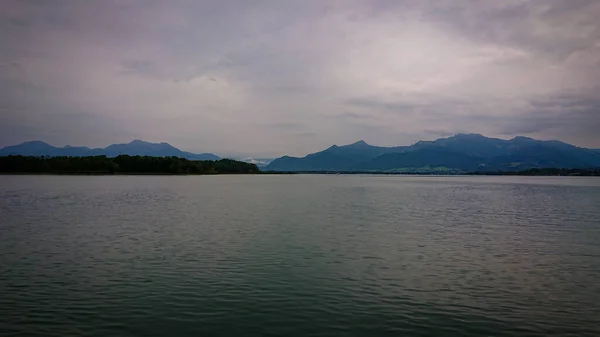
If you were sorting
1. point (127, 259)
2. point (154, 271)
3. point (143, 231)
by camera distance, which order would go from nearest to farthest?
point (154, 271) → point (127, 259) → point (143, 231)

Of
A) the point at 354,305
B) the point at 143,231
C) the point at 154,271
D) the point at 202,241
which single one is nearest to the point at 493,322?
the point at 354,305

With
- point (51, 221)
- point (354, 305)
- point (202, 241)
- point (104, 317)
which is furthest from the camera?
point (51, 221)

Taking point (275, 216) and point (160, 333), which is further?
point (275, 216)

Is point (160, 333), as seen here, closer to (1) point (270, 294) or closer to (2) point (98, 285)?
(1) point (270, 294)

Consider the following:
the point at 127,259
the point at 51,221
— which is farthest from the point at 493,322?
the point at 51,221

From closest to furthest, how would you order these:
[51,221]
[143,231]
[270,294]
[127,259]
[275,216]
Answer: [270,294], [127,259], [143,231], [51,221], [275,216]

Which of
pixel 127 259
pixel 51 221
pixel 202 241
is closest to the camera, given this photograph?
pixel 127 259

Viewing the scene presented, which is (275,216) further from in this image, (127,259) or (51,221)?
(127,259)

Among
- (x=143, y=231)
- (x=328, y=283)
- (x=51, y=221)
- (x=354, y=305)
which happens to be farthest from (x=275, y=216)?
(x=354, y=305)

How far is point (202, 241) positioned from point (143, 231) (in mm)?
7667

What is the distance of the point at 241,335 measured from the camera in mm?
15438

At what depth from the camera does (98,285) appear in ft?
70.0

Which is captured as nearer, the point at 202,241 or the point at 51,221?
the point at 202,241

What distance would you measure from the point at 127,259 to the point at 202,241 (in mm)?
7688
